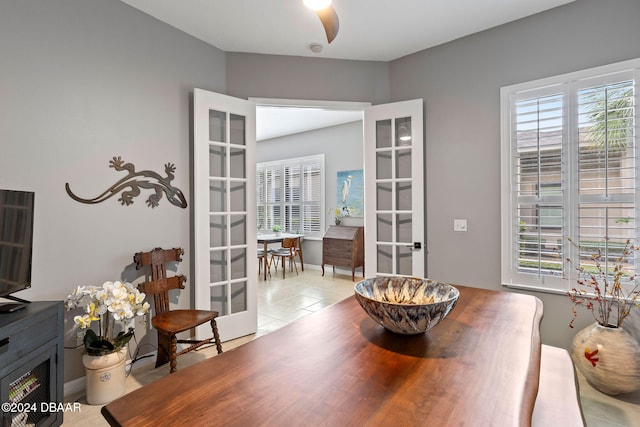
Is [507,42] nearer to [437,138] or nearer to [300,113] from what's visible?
[437,138]

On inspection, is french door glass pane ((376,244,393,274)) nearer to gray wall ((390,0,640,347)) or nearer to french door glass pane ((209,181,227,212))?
gray wall ((390,0,640,347))

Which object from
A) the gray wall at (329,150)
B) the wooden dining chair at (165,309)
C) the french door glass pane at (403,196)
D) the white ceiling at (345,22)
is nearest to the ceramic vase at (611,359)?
the french door glass pane at (403,196)

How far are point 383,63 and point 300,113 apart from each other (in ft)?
7.52

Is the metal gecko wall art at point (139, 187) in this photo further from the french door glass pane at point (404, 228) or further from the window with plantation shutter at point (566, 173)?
the window with plantation shutter at point (566, 173)

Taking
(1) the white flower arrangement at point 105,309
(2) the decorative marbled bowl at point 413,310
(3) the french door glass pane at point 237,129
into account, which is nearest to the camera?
(2) the decorative marbled bowl at point 413,310

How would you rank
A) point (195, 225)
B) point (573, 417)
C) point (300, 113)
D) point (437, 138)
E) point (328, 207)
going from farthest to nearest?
point (328, 207) → point (300, 113) → point (437, 138) → point (195, 225) → point (573, 417)

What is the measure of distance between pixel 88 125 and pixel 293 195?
16.4 ft

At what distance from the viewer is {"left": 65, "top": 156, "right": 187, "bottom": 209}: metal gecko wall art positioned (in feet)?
8.01

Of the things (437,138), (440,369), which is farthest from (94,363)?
(437,138)

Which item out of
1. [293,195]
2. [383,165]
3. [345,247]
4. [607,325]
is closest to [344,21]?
[383,165]

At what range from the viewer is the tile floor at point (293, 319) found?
196cm

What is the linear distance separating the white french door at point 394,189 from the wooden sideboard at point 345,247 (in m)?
2.22

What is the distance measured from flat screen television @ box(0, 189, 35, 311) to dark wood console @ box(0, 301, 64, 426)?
5.5 inches

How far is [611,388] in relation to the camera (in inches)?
82.4
